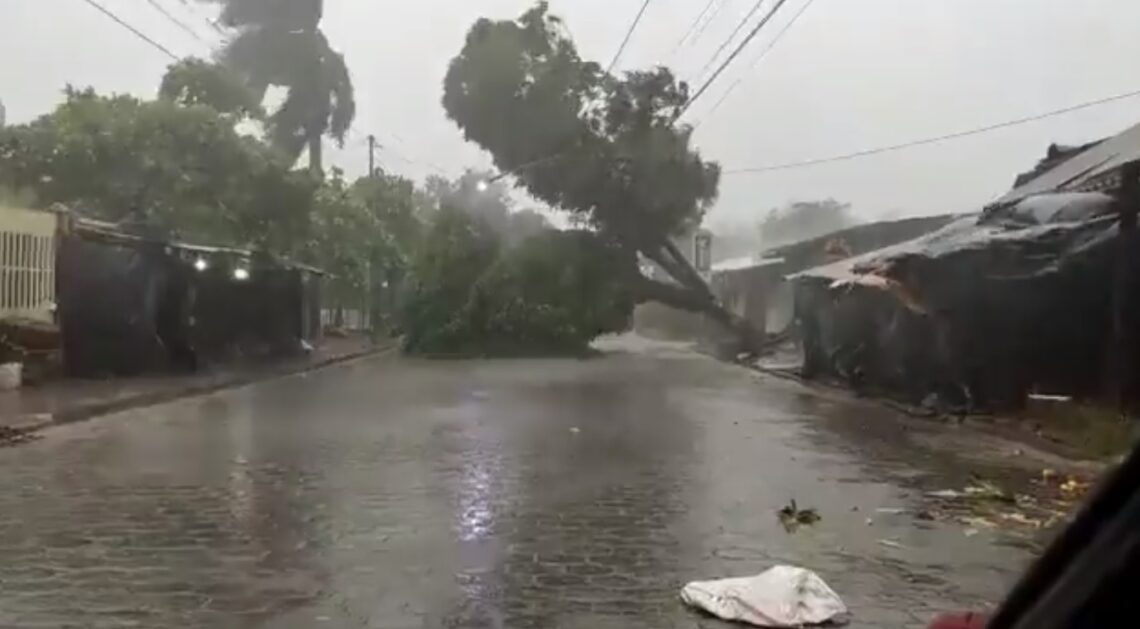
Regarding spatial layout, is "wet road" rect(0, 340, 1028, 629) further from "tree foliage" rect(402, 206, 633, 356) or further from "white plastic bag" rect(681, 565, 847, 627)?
"tree foliage" rect(402, 206, 633, 356)

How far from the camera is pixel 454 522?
920cm

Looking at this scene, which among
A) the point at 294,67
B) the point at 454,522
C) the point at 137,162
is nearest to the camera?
the point at 454,522

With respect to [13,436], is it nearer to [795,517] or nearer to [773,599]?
[795,517]

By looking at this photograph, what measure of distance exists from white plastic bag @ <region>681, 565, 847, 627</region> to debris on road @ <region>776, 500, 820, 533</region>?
228 cm

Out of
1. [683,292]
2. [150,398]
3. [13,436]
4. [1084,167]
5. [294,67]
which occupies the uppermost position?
[294,67]

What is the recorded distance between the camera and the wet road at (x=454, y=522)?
6.68 metres

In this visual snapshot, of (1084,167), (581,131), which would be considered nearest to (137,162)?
(581,131)

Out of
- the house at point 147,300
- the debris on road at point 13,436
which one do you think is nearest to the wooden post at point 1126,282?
the debris on road at point 13,436

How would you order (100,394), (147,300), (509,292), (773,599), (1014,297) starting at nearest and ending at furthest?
(773,599), (1014,297), (100,394), (147,300), (509,292)

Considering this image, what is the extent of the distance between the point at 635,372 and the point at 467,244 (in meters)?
11.7

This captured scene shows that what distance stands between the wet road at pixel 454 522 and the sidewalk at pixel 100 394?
0.61 metres

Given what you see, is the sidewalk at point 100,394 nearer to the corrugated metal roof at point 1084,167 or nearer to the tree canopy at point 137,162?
the tree canopy at point 137,162

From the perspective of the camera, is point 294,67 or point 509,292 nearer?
point 509,292

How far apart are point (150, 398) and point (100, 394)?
772 mm
